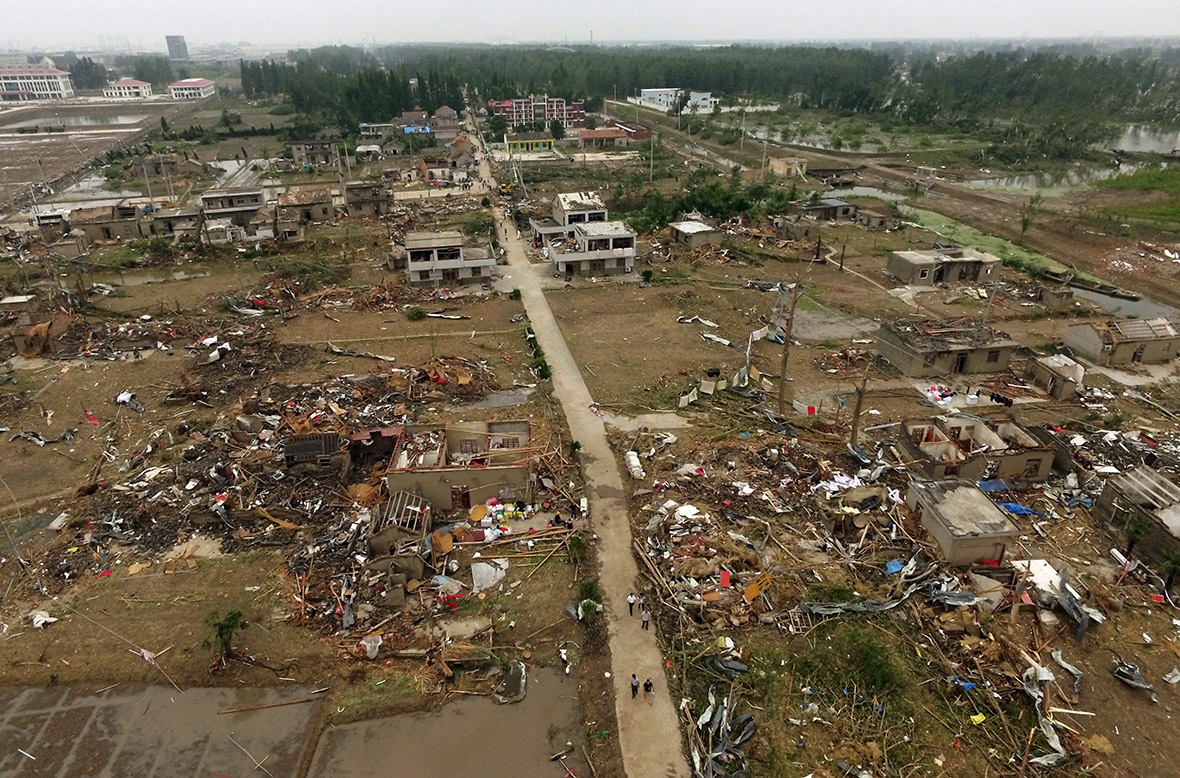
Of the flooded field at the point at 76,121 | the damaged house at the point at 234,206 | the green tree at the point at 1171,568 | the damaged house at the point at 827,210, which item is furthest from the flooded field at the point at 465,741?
the flooded field at the point at 76,121

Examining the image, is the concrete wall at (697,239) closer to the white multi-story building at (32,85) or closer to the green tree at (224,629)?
the green tree at (224,629)

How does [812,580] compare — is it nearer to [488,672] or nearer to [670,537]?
[670,537]

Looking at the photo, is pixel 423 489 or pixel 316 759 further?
pixel 423 489

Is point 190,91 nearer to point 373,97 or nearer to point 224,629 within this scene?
point 373,97

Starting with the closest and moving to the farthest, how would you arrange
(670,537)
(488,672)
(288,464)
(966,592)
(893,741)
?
(893,741) < (488,672) < (966,592) < (670,537) < (288,464)

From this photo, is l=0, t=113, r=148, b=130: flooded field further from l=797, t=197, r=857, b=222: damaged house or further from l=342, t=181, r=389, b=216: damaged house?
l=797, t=197, r=857, b=222: damaged house

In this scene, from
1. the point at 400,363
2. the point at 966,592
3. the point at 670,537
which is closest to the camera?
the point at 966,592

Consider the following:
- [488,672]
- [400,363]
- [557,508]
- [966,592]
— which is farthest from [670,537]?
[400,363]
